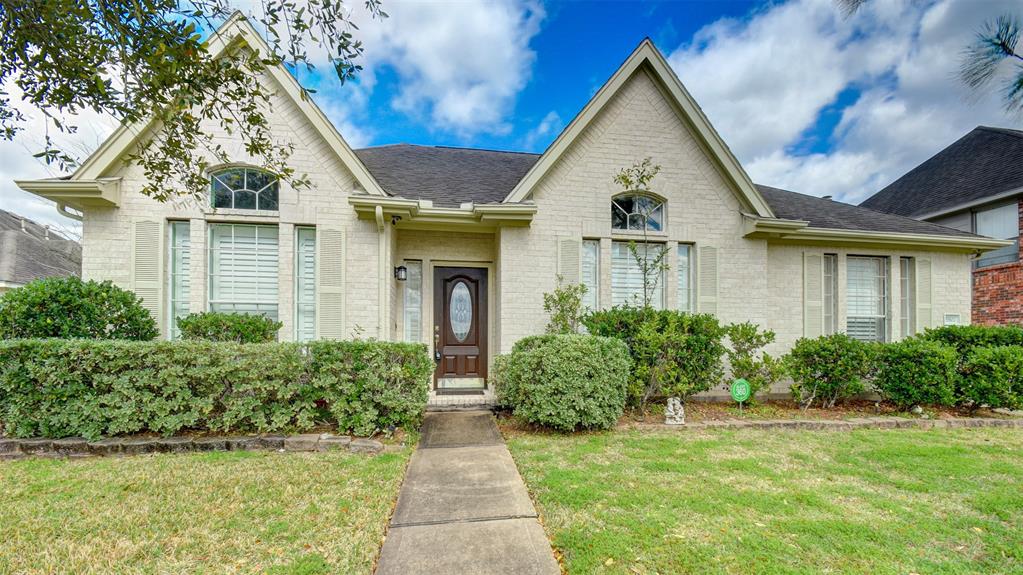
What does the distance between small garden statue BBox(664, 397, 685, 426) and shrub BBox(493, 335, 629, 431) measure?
86 cm

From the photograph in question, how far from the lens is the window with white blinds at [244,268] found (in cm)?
627

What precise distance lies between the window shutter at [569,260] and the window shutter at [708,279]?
2.29 meters

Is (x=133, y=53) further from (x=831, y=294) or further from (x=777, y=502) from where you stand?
(x=831, y=294)

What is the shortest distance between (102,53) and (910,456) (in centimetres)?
843

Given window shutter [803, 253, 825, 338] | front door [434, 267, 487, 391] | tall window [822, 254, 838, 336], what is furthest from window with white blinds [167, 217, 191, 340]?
tall window [822, 254, 838, 336]

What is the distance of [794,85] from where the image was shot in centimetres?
1106

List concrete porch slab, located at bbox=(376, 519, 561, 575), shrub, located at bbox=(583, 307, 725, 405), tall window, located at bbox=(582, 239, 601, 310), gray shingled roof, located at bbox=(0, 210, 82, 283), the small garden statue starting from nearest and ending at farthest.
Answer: concrete porch slab, located at bbox=(376, 519, 561, 575) < the small garden statue < shrub, located at bbox=(583, 307, 725, 405) < tall window, located at bbox=(582, 239, 601, 310) < gray shingled roof, located at bbox=(0, 210, 82, 283)

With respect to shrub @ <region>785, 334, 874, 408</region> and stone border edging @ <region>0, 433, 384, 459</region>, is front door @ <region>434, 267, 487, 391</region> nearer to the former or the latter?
stone border edging @ <region>0, 433, 384, 459</region>

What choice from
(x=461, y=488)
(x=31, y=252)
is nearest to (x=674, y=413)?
(x=461, y=488)

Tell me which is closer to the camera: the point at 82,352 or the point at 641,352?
the point at 82,352

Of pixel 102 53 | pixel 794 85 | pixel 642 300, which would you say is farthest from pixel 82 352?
pixel 794 85

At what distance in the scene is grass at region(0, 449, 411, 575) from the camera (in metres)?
2.47

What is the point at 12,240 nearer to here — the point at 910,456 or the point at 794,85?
the point at 910,456

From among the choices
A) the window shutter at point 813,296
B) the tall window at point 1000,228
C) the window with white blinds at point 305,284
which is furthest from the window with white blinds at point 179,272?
the tall window at point 1000,228
